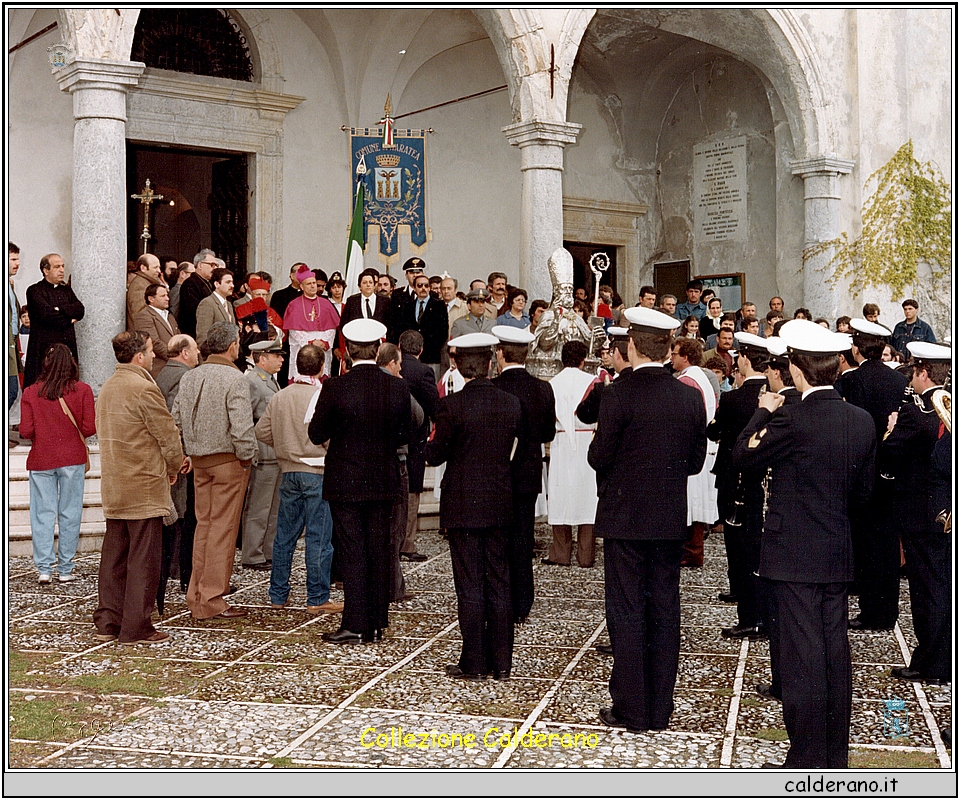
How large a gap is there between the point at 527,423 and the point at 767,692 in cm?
187

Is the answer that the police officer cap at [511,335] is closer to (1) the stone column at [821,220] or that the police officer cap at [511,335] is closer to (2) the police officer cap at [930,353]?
(2) the police officer cap at [930,353]

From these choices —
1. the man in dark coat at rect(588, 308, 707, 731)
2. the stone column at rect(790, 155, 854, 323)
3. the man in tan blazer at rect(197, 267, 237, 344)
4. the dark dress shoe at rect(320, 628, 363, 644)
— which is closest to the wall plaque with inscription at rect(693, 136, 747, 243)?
the stone column at rect(790, 155, 854, 323)

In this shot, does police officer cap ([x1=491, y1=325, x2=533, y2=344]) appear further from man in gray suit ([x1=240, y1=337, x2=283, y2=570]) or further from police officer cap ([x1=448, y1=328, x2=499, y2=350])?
man in gray suit ([x1=240, y1=337, x2=283, y2=570])

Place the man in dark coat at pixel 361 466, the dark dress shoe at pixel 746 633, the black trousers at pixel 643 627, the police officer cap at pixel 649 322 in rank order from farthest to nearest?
the dark dress shoe at pixel 746 633 < the man in dark coat at pixel 361 466 < the police officer cap at pixel 649 322 < the black trousers at pixel 643 627

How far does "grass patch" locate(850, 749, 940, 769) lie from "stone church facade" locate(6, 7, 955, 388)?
22.3 feet

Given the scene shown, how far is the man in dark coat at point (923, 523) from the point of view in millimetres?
5094

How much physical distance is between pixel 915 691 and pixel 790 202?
1090cm

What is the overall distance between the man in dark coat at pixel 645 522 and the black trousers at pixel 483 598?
75 centimetres

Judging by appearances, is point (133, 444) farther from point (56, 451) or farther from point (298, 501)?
point (56, 451)

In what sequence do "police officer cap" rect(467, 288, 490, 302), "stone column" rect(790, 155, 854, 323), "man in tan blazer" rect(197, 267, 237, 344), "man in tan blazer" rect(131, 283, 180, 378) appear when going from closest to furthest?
1. "man in tan blazer" rect(131, 283, 180, 378)
2. "man in tan blazer" rect(197, 267, 237, 344)
3. "police officer cap" rect(467, 288, 490, 302)
4. "stone column" rect(790, 155, 854, 323)

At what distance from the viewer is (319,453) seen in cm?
650

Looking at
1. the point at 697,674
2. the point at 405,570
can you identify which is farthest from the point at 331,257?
the point at 697,674

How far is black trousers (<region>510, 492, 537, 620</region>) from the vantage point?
5.92m

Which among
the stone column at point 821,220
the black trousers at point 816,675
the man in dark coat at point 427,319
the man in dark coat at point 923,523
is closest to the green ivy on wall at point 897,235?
the stone column at point 821,220
